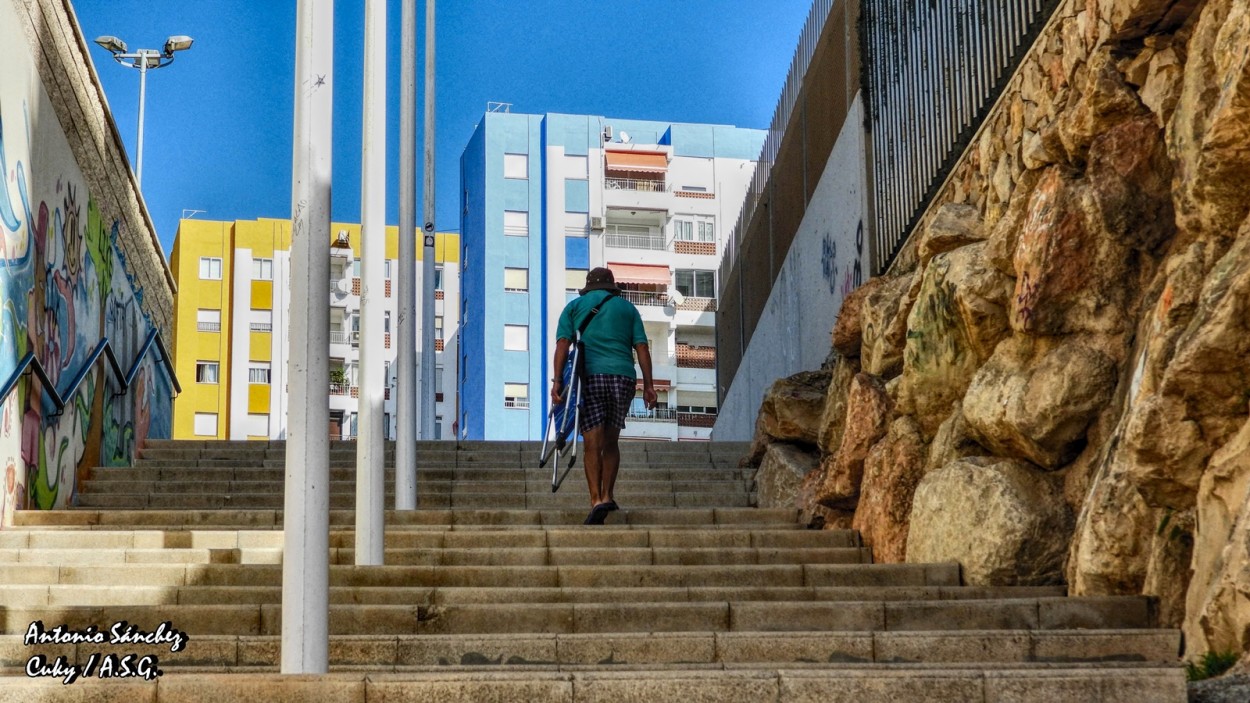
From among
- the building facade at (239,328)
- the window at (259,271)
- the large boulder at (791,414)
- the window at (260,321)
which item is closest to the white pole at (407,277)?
the large boulder at (791,414)

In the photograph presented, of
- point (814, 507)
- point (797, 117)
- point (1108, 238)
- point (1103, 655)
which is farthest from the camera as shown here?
point (797, 117)

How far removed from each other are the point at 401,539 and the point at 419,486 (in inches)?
116

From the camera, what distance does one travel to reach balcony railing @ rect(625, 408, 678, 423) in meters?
60.1

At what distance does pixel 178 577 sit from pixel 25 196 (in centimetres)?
311

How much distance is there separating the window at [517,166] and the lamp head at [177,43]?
32.4 m

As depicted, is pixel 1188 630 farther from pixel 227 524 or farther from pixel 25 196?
pixel 25 196

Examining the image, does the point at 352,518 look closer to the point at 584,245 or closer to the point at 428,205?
the point at 428,205

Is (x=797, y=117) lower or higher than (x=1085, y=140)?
higher

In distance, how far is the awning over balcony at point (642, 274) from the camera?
62.3m

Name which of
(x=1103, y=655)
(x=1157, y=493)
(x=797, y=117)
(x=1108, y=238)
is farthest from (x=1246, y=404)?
(x=797, y=117)

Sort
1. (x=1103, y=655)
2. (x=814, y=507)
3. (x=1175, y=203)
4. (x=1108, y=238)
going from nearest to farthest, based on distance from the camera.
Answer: (x=1103, y=655)
(x=1175, y=203)
(x=1108, y=238)
(x=814, y=507)

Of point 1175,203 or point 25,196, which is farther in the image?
point 25,196

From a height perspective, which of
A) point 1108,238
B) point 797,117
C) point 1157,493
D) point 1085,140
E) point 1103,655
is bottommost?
point 1103,655

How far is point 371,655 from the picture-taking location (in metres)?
6.62
